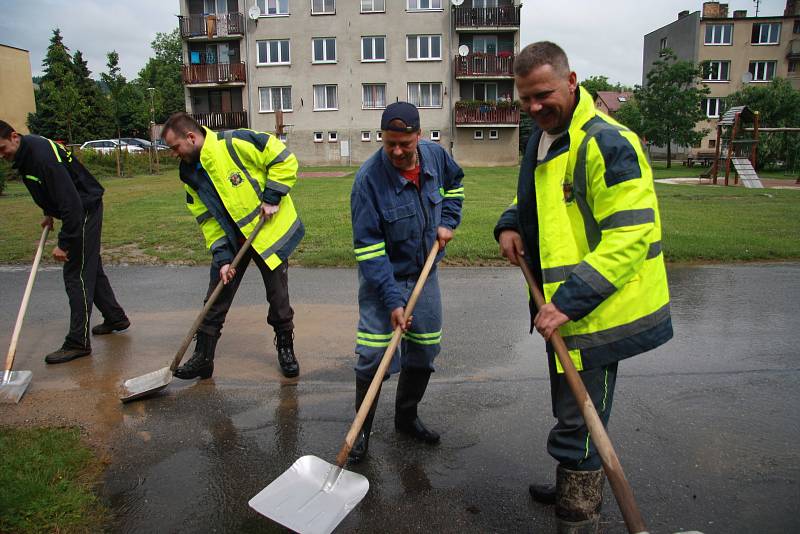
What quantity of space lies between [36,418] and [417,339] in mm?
2615

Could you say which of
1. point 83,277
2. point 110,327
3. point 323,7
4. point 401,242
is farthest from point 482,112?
point 401,242

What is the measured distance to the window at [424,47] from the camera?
1415 inches

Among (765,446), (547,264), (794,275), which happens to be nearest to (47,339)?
(547,264)

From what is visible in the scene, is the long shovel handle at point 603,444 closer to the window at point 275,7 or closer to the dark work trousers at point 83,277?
the dark work trousers at point 83,277

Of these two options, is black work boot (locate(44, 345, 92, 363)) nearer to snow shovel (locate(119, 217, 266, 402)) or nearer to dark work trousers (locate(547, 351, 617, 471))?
snow shovel (locate(119, 217, 266, 402))

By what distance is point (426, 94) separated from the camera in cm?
3666

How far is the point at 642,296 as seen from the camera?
96.8 inches

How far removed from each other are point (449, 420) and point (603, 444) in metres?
1.72

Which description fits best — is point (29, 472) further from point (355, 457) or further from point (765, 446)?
point (765, 446)

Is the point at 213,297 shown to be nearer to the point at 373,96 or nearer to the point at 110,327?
the point at 110,327

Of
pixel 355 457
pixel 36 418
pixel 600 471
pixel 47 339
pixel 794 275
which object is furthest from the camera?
pixel 794 275

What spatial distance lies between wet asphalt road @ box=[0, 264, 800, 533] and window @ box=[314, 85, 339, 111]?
31.8m

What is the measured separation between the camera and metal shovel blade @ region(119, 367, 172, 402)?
4238 millimetres

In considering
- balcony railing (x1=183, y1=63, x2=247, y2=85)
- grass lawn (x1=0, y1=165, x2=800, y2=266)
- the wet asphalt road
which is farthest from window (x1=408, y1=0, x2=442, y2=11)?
the wet asphalt road
